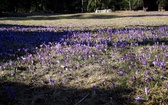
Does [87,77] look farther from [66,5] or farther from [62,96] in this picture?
[66,5]

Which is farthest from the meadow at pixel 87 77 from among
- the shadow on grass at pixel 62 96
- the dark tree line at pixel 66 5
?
the dark tree line at pixel 66 5

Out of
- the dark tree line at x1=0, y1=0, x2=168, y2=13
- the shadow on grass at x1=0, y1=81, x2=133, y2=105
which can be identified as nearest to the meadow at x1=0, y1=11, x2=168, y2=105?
the shadow on grass at x1=0, y1=81, x2=133, y2=105

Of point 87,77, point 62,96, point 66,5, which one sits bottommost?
point 62,96

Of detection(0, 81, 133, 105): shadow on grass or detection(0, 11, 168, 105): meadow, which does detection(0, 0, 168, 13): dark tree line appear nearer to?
detection(0, 11, 168, 105): meadow

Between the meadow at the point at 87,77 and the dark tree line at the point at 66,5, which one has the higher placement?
the dark tree line at the point at 66,5

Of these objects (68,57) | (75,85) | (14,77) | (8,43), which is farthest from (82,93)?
(8,43)

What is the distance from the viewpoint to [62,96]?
164 inches

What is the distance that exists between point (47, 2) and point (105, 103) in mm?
54476

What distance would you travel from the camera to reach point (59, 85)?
4492 millimetres

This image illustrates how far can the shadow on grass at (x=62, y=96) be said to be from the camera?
3.96 meters

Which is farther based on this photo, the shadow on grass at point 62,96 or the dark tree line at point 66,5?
the dark tree line at point 66,5

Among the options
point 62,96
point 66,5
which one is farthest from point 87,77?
point 66,5

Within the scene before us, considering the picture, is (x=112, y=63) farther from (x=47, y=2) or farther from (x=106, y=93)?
(x=47, y=2)

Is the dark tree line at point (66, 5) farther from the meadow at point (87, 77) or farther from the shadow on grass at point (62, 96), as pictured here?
the shadow on grass at point (62, 96)
